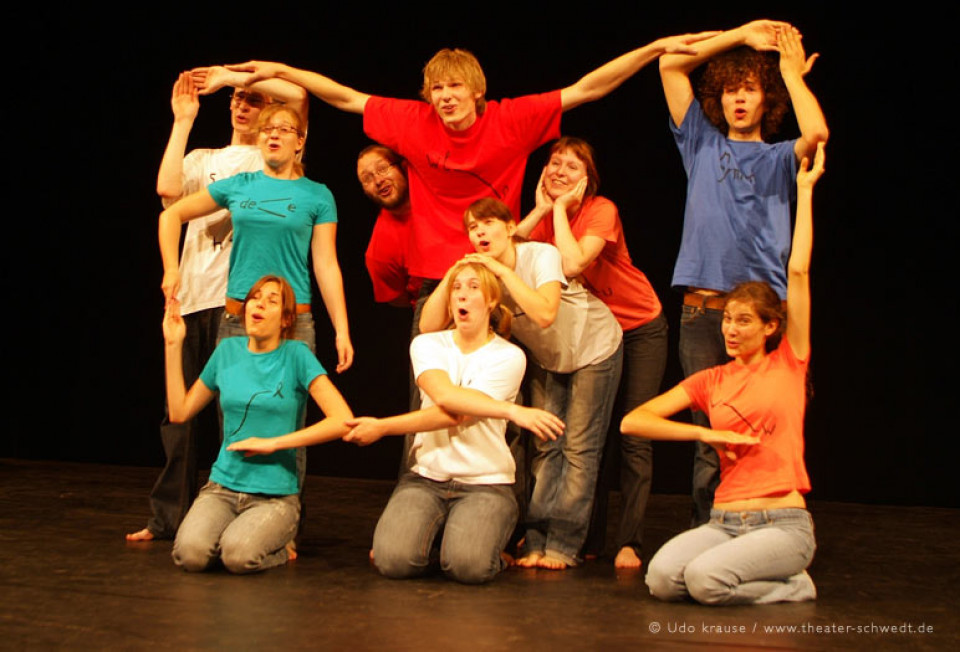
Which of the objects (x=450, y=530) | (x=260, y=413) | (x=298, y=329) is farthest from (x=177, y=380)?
(x=450, y=530)

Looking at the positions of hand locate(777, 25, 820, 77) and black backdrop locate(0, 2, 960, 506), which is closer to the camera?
hand locate(777, 25, 820, 77)

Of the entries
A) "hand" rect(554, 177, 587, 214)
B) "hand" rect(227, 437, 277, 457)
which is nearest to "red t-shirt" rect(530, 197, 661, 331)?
"hand" rect(554, 177, 587, 214)

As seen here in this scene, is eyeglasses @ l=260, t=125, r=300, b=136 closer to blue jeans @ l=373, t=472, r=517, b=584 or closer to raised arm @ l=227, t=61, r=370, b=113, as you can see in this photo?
raised arm @ l=227, t=61, r=370, b=113

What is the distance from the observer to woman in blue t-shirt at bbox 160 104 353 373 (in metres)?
3.30

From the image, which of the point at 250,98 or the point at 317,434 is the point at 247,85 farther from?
the point at 317,434

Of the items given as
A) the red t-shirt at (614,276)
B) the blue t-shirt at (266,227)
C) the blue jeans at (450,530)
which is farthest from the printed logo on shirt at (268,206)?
the blue jeans at (450,530)

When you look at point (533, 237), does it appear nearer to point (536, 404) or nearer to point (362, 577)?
point (536, 404)

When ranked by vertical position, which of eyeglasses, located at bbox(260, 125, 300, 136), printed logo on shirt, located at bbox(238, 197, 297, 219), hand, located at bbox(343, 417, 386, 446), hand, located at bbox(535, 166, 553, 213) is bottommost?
hand, located at bbox(343, 417, 386, 446)

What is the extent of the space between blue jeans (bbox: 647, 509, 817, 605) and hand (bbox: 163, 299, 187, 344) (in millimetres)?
1535

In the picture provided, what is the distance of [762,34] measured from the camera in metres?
3.20

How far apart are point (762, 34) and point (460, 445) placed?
1.56m

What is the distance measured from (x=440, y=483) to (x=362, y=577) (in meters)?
0.36

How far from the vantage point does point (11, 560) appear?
301 centimetres

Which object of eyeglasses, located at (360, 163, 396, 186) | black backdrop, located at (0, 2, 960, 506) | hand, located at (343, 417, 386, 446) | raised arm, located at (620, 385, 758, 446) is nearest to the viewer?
raised arm, located at (620, 385, 758, 446)
